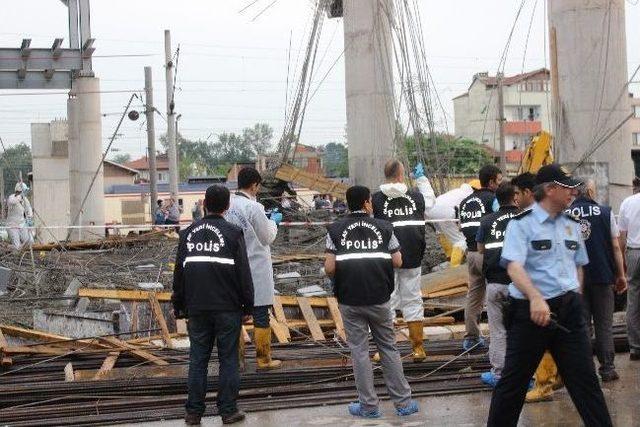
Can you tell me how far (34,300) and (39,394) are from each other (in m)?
6.69

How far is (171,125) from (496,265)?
91.8 ft

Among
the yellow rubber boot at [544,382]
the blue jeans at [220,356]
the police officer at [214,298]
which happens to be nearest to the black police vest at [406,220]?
the yellow rubber boot at [544,382]

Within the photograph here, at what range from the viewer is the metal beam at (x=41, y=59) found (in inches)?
1123

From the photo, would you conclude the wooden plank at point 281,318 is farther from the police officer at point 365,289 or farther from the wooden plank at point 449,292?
the police officer at point 365,289

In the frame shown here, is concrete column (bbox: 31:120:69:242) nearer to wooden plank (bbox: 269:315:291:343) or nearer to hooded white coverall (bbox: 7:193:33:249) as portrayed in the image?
hooded white coverall (bbox: 7:193:33:249)

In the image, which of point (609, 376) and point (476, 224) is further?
point (476, 224)

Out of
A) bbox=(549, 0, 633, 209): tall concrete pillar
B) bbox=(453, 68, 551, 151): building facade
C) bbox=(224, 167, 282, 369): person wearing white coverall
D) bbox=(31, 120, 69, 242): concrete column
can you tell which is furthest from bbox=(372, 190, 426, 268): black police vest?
bbox=(453, 68, 551, 151): building facade

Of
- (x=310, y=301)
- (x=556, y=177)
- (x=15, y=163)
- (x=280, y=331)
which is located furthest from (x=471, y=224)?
(x=15, y=163)

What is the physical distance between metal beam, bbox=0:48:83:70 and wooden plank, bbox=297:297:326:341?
19368 millimetres

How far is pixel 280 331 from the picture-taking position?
10.7 meters

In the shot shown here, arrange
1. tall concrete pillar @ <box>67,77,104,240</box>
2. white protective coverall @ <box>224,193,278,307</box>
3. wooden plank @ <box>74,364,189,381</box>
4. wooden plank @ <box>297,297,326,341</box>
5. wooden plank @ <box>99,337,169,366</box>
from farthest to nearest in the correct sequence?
tall concrete pillar @ <box>67,77,104,240</box> < wooden plank @ <box>297,297,326,341</box> < wooden plank @ <box>99,337,169,366</box> < wooden plank @ <box>74,364,189,381</box> < white protective coverall @ <box>224,193,278,307</box>

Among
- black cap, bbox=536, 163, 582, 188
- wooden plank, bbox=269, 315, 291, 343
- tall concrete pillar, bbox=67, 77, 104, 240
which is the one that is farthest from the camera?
tall concrete pillar, bbox=67, 77, 104, 240

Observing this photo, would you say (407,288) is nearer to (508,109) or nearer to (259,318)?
(259,318)

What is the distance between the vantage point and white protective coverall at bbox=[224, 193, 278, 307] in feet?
27.9
